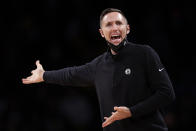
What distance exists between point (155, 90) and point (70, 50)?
9.75ft

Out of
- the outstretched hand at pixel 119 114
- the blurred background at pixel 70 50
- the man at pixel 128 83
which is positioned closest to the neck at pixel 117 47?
the man at pixel 128 83

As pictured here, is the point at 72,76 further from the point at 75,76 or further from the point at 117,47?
the point at 117,47

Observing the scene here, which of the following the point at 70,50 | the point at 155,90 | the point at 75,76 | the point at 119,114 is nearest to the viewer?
the point at 119,114

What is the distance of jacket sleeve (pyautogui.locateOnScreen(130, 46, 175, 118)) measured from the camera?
2.59 meters

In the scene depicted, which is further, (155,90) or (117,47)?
(117,47)

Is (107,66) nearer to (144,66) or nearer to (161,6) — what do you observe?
(144,66)

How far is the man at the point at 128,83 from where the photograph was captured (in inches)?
103

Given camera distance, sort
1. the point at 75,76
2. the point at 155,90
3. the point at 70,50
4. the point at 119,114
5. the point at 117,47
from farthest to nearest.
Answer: the point at 70,50
the point at 75,76
the point at 117,47
the point at 155,90
the point at 119,114

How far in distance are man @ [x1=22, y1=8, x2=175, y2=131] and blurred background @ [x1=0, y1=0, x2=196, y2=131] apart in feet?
6.87

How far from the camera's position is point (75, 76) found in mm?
3100

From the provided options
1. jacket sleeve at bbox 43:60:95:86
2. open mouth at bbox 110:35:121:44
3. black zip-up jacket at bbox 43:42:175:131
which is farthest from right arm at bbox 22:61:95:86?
open mouth at bbox 110:35:121:44

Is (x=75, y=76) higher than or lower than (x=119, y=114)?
higher

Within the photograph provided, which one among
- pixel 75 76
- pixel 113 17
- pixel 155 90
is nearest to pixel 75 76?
pixel 75 76

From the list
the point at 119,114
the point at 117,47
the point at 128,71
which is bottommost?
the point at 119,114
